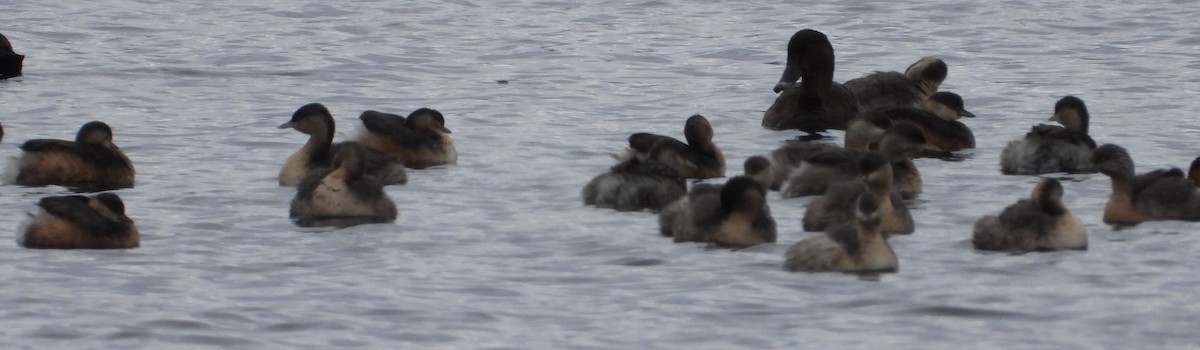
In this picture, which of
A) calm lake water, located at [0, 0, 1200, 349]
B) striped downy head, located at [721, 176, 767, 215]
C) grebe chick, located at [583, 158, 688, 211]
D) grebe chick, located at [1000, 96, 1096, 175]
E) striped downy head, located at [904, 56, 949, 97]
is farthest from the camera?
striped downy head, located at [904, 56, 949, 97]

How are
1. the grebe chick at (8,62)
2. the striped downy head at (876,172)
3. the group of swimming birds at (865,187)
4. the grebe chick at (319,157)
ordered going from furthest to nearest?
1. the grebe chick at (8,62)
2. the grebe chick at (319,157)
3. the striped downy head at (876,172)
4. the group of swimming birds at (865,187)

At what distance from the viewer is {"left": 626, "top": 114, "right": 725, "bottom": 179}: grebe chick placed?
1524 centimetres

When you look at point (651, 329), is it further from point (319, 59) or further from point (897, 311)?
point (319, 59)

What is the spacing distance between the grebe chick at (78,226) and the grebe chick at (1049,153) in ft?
20.9

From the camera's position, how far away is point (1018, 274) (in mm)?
11656

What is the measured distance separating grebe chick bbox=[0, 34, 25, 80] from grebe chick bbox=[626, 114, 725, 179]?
8802 mm

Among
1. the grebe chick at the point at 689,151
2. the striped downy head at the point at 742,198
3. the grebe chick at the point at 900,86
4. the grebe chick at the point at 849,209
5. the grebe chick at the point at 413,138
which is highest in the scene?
the striped downy head at the point at 742,198

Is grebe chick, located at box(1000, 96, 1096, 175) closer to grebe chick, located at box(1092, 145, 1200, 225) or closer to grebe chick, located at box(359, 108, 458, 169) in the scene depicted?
grebe chick, located at box(1092, 145, 1200, 225)

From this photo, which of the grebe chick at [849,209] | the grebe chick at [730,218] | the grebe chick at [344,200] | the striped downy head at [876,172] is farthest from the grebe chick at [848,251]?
the grebe chick at [344,200]

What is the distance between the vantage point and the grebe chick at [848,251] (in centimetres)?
1160

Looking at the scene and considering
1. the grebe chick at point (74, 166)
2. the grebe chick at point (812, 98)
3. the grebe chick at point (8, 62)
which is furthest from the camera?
the grebe chick at point (8, 62)

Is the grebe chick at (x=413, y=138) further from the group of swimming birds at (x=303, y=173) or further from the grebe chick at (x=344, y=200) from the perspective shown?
the grebe chick at (x=344, y=200)

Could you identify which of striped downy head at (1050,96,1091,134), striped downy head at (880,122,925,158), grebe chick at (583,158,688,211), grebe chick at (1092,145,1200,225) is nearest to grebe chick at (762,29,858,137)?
striped downy head at (1050,96,1091,134)

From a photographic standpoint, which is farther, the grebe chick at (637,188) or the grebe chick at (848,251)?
the grebe chick at (637,188)
